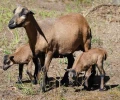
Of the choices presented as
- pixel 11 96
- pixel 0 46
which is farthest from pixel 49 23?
pixel 0 46

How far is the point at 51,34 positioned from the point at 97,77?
6.70 ft

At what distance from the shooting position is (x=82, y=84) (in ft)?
28.3

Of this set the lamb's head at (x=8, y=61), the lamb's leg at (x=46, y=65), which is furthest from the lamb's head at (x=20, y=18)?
the lamb's head at (x=8, y=61)

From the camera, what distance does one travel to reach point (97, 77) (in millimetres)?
9625

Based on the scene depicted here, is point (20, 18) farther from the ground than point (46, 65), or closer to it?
farther from the ground

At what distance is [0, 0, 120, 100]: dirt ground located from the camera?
26.8 feet

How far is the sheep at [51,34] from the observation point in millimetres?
7883

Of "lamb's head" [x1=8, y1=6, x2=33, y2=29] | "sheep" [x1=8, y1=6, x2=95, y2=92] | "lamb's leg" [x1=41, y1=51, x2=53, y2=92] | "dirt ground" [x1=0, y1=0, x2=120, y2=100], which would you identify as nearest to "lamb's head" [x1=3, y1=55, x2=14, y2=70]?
"dirt ground" [x1=0, y1=0, x2=120, y2=100]

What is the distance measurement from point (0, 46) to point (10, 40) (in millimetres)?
591

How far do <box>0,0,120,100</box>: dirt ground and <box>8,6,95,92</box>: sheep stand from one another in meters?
0.40

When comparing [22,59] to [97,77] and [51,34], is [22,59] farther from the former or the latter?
[97,77]

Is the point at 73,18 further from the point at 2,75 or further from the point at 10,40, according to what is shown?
the point at 10,40

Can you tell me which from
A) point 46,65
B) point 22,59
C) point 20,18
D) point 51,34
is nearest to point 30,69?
point 22,59

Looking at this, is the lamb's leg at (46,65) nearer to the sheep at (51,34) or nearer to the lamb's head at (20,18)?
the sheep at (51,34)
